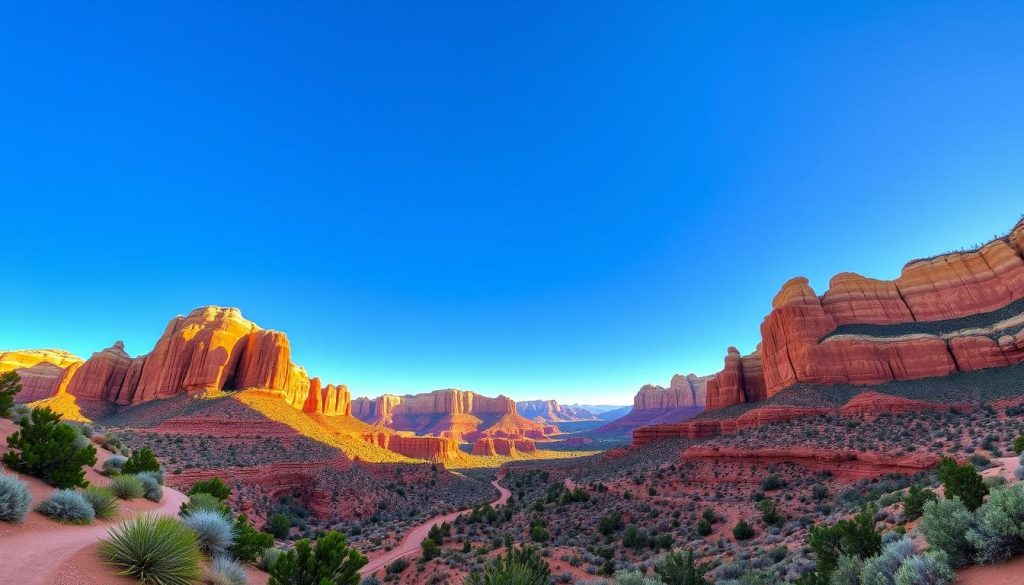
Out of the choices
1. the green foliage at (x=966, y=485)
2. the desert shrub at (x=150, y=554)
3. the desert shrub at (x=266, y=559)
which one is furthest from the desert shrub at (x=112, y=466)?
the green foliage at (x=966, y=485)

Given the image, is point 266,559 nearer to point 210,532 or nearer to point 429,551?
point 210,532

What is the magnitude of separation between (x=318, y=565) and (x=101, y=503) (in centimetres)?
543

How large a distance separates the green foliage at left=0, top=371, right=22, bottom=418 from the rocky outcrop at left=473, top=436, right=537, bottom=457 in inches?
3930

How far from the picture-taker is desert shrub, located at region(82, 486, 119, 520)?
28.0 ft

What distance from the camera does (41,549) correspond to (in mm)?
5777

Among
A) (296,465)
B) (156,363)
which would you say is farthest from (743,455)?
(156,363)

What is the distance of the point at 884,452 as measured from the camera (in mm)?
23484

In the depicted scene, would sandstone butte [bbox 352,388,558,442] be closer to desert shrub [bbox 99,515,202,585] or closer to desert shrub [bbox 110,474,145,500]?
desert shrub [bbox 110,474,145,500]

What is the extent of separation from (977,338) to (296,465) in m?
66.4

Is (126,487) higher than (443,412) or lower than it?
lower

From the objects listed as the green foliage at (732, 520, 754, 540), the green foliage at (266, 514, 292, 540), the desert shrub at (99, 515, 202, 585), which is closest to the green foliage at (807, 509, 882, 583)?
the desert shrub at (99, 515, 202, 585)

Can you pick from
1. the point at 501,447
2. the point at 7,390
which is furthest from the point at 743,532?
the point at 501,447

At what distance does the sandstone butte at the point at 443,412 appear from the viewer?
15938 centimetres

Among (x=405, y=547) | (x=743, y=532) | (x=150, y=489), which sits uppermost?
(x=150, y=489)
